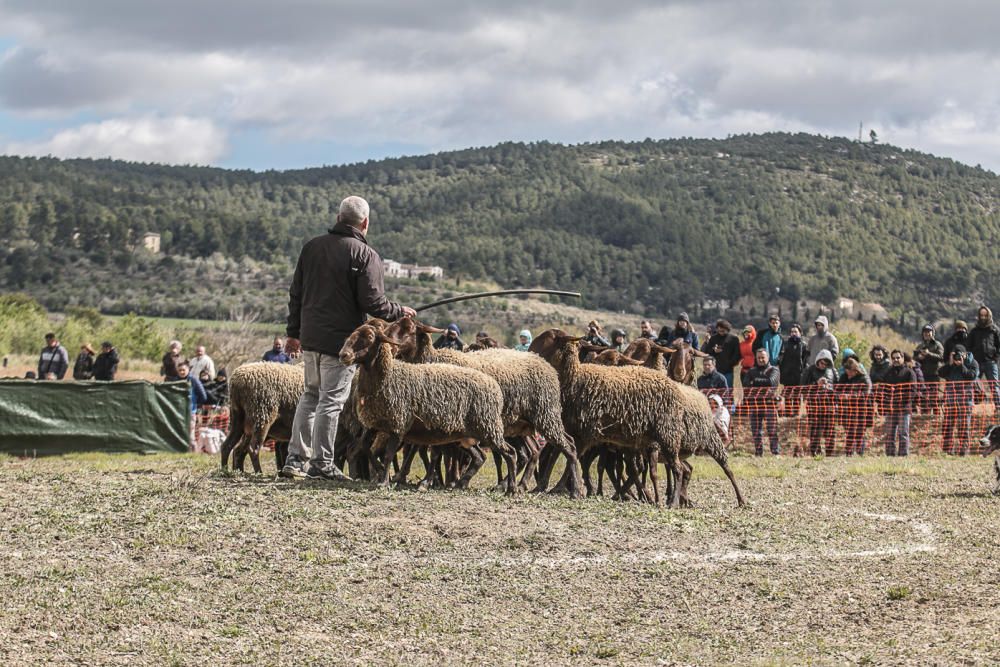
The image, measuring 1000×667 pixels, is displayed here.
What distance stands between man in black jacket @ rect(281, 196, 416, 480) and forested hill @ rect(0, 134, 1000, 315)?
276ft

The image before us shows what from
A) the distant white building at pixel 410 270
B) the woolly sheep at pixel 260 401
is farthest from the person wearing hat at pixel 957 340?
the distant white building at pixel 410 270

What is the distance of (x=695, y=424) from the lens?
14078 millimetres

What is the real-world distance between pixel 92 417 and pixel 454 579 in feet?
42.2

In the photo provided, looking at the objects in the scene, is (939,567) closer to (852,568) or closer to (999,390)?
(852,568)

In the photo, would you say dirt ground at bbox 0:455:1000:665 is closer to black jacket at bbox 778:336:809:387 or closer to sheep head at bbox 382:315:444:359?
sheep head at bbox 382:315:444:359

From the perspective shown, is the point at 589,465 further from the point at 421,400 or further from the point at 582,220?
the point at 582,220

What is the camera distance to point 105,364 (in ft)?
79.9

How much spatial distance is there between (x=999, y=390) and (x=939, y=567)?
1335 centimetres

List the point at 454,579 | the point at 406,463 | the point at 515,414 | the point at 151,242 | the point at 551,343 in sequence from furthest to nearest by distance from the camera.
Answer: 1. the point at 151,242
2. the point at 551,343
3. the point at 515,414
4. the point at 406,463
5. the point at 454,579

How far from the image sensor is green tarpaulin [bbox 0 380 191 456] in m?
20.3

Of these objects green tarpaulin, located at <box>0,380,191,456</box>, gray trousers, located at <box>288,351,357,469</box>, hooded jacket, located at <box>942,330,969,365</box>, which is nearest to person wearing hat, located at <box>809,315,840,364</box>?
hooded jacket, located at <box>942,330,969,365</box>

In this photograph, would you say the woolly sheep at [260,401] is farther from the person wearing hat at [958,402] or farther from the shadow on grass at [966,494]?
the person wearing hat at [958,402]

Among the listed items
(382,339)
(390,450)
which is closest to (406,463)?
(390,450)

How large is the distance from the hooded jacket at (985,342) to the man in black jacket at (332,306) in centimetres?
1416
